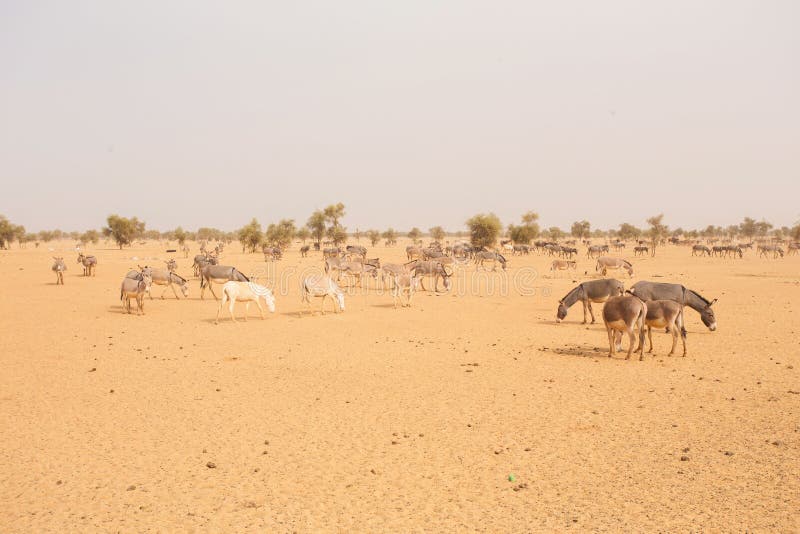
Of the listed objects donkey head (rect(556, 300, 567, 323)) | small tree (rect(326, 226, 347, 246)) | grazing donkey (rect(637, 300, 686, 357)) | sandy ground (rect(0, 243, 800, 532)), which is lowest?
sandy ground (rect(0, 243, 800, 532))

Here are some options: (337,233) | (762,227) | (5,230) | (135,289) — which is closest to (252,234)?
(337,233)

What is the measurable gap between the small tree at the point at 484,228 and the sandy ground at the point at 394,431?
172ft

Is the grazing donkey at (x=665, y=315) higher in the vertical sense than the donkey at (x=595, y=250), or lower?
lower

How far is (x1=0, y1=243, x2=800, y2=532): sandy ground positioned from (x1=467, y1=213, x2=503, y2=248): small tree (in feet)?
172

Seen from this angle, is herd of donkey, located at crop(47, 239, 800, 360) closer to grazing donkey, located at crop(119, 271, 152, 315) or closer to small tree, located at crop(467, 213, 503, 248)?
grazing donkey, located at crop(119, 271, 152, 315)

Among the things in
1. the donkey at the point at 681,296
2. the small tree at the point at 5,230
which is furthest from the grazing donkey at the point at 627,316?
the small tree at the point at 5,230

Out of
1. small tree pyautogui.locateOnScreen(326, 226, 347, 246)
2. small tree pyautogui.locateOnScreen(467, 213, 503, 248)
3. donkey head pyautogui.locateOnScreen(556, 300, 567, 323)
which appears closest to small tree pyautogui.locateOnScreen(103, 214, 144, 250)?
small tree pyautogui.locateOnScreen(326, 226, 347, 246)

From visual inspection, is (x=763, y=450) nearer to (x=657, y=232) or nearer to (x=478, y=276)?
(x=478, y=276)

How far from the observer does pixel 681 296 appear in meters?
16.4

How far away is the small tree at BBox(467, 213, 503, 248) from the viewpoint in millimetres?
68812

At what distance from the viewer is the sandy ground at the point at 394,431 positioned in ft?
19.2

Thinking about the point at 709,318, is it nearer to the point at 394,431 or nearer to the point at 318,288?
the point at 394,431

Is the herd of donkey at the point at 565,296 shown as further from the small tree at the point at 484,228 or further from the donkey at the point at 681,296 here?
the small tree at the point at 484,228

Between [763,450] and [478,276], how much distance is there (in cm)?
3016
